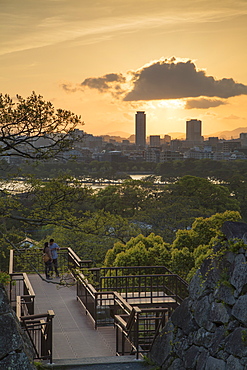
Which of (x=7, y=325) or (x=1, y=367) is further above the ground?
(x=7, y=325)

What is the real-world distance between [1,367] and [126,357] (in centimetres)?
265

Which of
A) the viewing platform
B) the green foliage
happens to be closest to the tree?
the viewing platform

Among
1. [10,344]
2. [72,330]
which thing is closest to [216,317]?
[10,344]

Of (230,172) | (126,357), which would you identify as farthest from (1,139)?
(230,172)

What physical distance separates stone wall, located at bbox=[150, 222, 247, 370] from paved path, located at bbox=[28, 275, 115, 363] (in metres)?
2.49

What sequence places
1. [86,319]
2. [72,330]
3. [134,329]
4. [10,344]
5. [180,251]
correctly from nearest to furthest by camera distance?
[10,344] < [134,329] < [72,330] < [86,319] < [180,251]

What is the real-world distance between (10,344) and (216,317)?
9.18 feet

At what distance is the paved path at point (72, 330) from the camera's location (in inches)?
379

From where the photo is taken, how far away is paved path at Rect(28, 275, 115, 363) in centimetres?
962

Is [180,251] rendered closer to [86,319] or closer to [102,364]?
[86,319]

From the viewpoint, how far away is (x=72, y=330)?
10.9m

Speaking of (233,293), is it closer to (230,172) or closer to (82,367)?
(82,367)

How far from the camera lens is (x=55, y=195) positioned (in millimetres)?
10656

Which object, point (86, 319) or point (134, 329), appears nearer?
point (134, 329)
